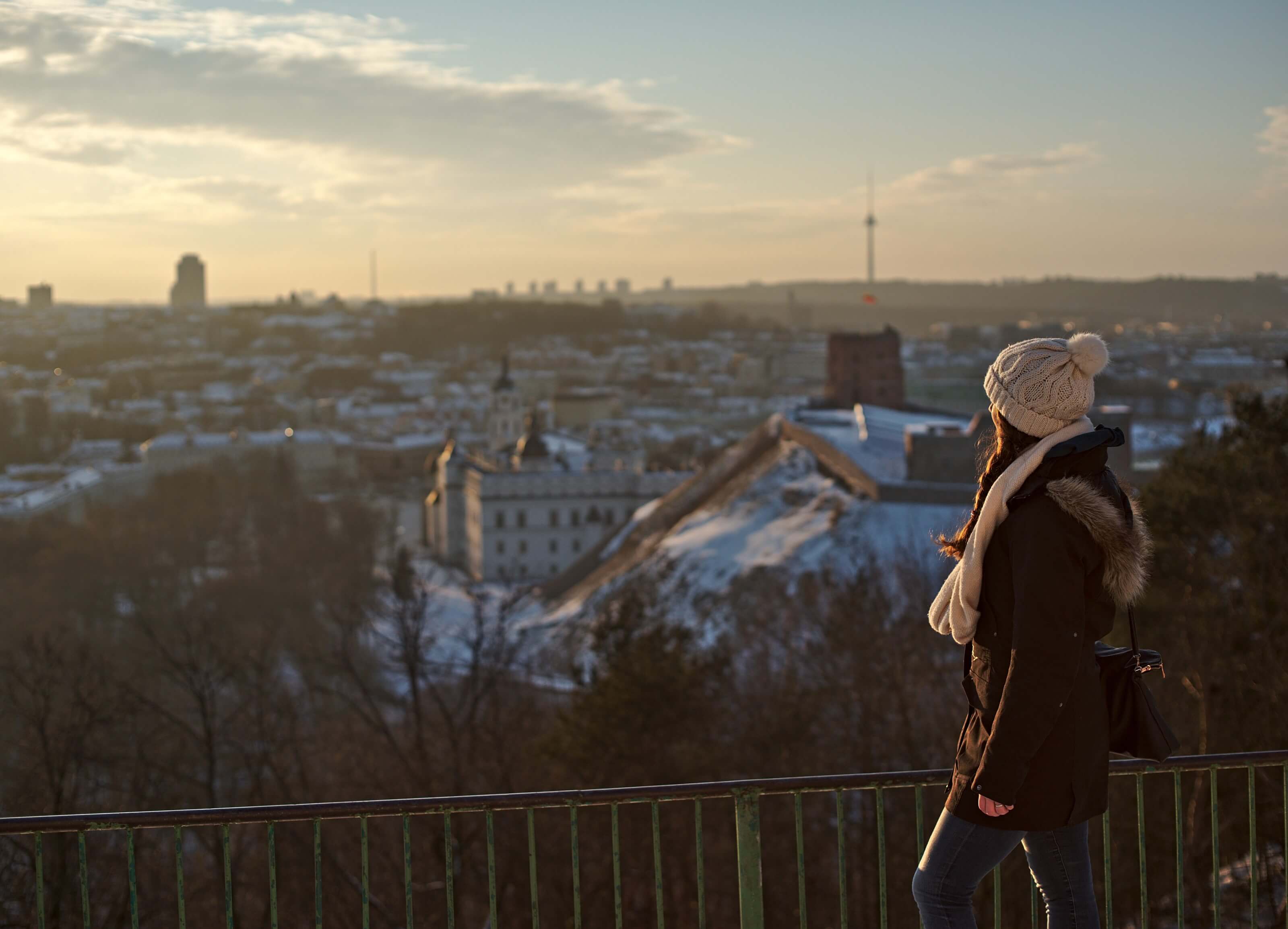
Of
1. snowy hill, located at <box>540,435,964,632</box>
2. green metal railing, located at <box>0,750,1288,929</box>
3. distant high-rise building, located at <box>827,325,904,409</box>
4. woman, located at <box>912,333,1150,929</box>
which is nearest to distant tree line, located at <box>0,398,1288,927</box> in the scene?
green metal railing, located at <box>0,750,1288,929</box>

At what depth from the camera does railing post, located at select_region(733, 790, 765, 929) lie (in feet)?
14.2

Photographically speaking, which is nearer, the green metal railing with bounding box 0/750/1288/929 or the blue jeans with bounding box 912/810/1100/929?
the blue jeans with bounding box 912/810/1100/929

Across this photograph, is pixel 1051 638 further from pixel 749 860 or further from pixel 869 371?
pixel 869 371

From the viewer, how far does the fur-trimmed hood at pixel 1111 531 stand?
3.22 metres

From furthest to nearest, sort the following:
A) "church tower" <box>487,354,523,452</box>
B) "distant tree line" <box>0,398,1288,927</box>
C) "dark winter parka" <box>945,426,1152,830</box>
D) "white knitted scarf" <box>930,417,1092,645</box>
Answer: "church tower" <box>487,354,523,452</box>
"distant tree line" <box>0,398,1288,927</box>
"white knitted scarf" <box>930,417,1092,645</box>
"dark winter parka" <box>945,426,1152,830</box>

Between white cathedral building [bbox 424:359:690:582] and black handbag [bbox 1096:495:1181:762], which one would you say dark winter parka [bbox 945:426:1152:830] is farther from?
white cathedral building [bbox 424:359:690:582]

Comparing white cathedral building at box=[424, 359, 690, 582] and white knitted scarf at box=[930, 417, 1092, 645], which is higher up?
white knitted scarf at box=[930, 417, 1092, 645]

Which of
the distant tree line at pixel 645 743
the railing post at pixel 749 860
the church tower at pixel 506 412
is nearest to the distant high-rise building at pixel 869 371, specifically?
the church tower at pixel 506 412

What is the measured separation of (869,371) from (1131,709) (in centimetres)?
6181

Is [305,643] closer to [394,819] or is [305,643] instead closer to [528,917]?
[394,819]

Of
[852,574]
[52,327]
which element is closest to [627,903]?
[852,574]

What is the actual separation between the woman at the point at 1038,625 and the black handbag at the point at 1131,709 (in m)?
0.08

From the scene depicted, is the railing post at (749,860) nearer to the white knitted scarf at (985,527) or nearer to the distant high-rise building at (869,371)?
the white knitted scarf at (985,527)

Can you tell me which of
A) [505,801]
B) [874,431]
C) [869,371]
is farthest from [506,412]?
[505,801]
